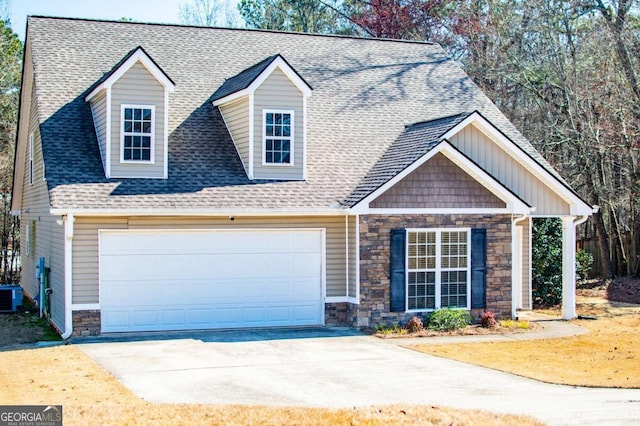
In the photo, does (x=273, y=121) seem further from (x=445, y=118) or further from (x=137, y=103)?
(x=445, y=118)

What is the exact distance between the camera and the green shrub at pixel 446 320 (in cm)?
2000

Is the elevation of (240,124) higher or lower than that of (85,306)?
higher

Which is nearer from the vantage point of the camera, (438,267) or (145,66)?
(145,66)

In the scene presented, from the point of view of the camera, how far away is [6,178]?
109ft

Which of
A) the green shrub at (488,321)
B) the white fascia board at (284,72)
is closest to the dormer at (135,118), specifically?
the white fascia board at (284,72)

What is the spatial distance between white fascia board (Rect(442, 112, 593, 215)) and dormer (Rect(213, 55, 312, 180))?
3.93 m

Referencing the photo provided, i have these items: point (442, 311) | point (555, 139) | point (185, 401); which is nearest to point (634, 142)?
point (555, 139)

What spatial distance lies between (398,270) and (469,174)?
2796mm

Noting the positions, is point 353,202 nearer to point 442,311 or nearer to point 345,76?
point 442,311

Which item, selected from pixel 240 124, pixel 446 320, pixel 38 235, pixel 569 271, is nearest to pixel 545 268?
pixel 569 271

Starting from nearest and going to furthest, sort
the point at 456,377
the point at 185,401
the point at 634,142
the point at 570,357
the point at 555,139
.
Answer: the point at 185,401
the point at 456,377
the point at 570,357
the point at 634,142
the point at 555,139

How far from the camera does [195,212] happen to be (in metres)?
19.2

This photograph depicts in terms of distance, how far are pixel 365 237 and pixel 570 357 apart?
17.1ft

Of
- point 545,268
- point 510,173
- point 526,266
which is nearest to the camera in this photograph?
point 510,173
